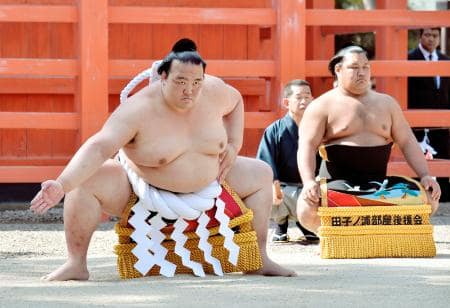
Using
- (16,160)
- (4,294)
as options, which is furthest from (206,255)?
(16,160)

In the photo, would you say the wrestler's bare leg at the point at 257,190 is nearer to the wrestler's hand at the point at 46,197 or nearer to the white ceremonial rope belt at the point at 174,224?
the white ceremonial rope belt at the point at 174,224

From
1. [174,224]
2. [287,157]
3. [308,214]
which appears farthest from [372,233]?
[174,224]

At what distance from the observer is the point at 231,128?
4777 millimetres

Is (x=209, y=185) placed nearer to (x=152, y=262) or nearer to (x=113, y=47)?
(x=152, y=262)

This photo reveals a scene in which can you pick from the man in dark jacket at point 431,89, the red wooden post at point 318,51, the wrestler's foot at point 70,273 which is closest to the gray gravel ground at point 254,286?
the wrestler's foot at point 70,273

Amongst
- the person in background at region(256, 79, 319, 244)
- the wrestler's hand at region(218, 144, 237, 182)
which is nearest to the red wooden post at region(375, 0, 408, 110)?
the person in background at region(256, 79, 319, 244)

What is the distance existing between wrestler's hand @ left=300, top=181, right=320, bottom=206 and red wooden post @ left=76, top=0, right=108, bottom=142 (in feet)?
6.82

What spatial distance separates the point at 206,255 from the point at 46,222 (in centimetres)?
274

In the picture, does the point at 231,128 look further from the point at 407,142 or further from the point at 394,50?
the point at 394,50

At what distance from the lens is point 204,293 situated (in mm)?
4062

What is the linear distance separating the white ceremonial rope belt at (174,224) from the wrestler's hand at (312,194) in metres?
0.87

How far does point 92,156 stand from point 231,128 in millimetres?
689

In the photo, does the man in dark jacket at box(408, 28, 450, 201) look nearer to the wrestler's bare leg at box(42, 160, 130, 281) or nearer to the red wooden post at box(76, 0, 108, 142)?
the red wooden post at box(76, 0, 108, 142)

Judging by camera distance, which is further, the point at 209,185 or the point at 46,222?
the point at 46,222
